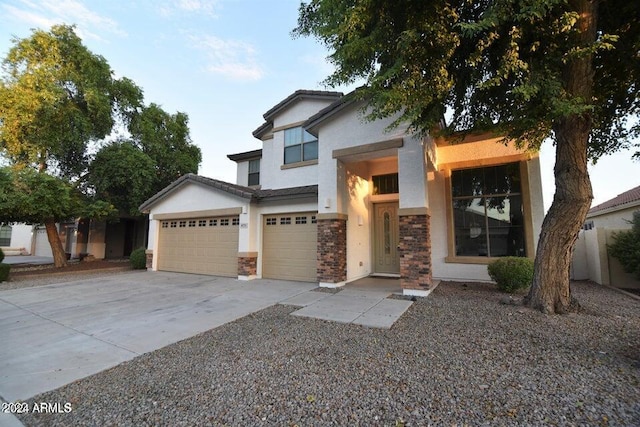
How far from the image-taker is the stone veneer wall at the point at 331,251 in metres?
8.18

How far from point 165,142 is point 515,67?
19.1m

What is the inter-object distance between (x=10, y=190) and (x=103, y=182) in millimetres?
4698

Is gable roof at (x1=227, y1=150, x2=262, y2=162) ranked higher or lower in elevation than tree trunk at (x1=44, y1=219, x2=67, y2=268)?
higher

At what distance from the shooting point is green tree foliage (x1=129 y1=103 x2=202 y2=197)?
55.3 feet

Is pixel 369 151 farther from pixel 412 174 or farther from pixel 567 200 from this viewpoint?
pixel 567 200

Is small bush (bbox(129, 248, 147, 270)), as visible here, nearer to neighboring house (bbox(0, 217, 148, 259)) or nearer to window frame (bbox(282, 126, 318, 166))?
neighboring house (bbox(0, 217, 148, 259))

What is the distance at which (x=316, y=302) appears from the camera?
6.59 m

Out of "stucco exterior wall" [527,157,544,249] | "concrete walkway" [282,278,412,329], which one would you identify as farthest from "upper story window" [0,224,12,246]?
"stucco exterior wall" [527,157,544,249]

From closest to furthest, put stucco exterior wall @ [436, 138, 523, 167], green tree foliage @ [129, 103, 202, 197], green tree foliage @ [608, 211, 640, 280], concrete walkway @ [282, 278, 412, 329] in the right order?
concrete walkway @ [282, 278, 412, 329] < green tree foliage @ [608, 211, 640, 280] < stucco exterior wall @ [436, 138, 523, 167] < green tree foliage @ [129, 103, 202, 197]

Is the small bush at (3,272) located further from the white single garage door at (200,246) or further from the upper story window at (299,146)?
the upper story window at (299,146)

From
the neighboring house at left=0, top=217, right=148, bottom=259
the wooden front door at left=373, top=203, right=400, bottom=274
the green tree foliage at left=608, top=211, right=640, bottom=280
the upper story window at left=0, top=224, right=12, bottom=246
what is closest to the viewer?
the green tree foliage at left=608, top=211, right=640, bottom=280

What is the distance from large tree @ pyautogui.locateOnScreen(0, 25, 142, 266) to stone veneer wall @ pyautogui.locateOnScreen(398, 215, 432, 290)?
14.3 meters

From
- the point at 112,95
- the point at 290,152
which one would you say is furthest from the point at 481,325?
the point at 112,95

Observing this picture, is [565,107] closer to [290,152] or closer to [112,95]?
[290,152]
